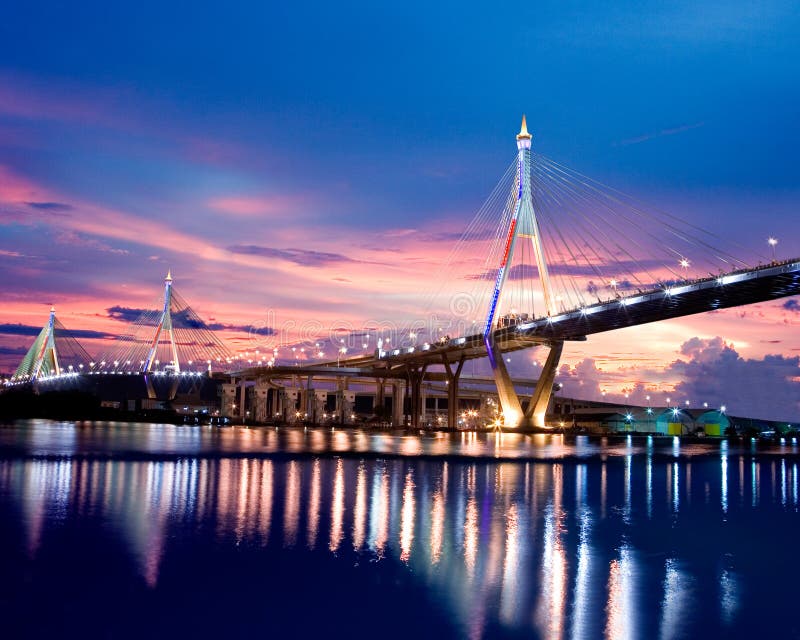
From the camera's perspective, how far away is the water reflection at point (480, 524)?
1023 cm

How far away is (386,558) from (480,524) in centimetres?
417

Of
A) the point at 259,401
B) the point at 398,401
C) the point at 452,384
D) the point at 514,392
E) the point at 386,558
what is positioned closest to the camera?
the point at 386,558

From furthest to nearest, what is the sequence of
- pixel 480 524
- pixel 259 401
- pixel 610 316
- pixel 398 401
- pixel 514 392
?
pixel 259 401
pixel 398 401
pixel 514 392
pixel 610 316
pixel 480 524

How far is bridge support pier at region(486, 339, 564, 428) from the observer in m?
72.1

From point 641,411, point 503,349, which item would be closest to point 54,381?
point 503,349

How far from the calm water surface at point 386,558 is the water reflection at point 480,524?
0.18ft

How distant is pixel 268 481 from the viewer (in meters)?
24.0

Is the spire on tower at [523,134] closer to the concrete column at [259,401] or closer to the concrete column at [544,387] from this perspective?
the concrete column at [544,387]

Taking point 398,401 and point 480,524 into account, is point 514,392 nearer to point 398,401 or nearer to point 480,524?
point 398,401

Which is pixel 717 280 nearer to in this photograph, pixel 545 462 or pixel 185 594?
pixel 545 462

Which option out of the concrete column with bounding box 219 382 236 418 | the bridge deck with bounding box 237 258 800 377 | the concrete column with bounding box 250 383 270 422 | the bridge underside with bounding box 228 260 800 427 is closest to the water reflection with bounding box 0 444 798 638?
the bridge deck with bounding box 237 258 800 377

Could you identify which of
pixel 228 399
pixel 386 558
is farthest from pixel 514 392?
pixel 228 399

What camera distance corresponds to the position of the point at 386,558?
1260 cm

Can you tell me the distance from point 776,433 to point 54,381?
339 feet
